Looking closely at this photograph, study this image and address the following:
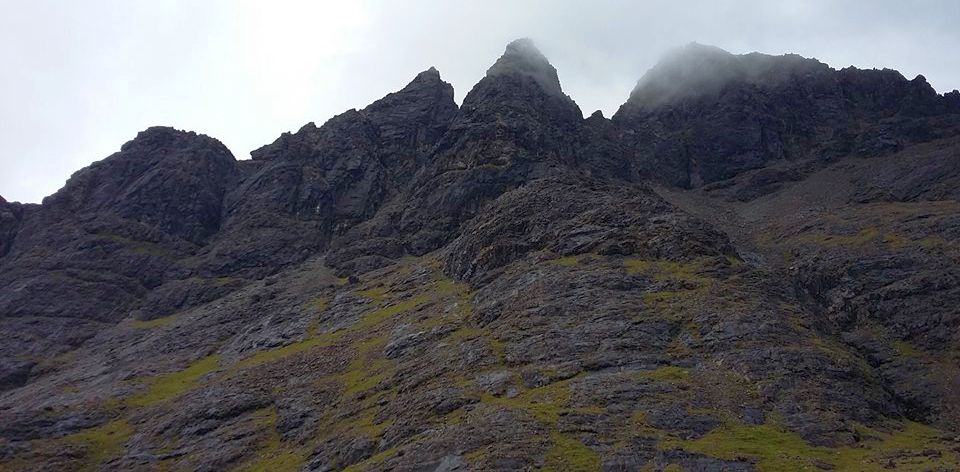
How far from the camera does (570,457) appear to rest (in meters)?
48.2

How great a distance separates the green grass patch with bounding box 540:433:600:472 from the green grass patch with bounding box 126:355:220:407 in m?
63.4

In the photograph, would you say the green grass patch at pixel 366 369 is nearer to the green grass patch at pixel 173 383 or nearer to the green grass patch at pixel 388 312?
the green grass patch at pixel 388 312

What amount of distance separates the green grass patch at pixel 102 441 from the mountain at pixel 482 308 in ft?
1.72

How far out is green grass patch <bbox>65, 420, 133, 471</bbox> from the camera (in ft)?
261

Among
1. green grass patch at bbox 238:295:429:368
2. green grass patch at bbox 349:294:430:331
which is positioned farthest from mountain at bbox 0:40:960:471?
green grass patch at bbox 238:295:429:368

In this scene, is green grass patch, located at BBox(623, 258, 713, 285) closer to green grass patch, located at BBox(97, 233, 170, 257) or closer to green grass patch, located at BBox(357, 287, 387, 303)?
green grass patch, located at BBox(357, 287, 387, 303)

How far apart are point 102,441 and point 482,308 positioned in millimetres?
48204

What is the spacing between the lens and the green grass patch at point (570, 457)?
46875mm

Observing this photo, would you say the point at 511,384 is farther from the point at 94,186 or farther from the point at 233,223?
the point at 94,186

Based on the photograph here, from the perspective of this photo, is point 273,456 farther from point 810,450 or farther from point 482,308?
point 810,450

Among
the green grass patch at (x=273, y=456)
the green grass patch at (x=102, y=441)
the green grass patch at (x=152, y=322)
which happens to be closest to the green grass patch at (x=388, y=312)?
the green grass patch at (x=273, y=456)

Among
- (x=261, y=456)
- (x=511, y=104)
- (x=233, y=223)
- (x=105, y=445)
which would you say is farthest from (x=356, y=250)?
(x=261, y=456)

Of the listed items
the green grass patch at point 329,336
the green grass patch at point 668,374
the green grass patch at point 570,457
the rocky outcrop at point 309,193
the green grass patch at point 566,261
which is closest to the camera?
the green grass patch at point 570,457

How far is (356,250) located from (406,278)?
31692 millimetres
